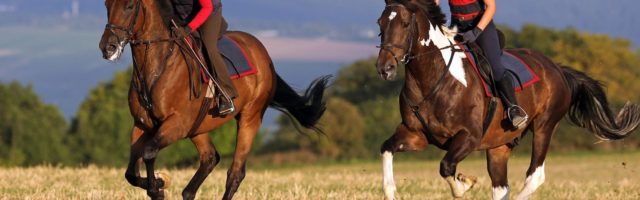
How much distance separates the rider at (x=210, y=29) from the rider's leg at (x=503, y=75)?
7.54ft

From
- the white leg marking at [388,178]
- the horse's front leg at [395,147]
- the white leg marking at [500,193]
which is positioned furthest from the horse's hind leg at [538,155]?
the white leg marking at [388,178]

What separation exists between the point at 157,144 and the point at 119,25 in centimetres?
110

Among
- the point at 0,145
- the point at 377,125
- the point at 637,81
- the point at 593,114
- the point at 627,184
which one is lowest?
the point at 637,81

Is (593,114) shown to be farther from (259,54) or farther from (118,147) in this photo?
(118,147)

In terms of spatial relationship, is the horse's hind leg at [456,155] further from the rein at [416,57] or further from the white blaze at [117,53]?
the white blaze at [117,53]

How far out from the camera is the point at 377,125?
80.0 metres

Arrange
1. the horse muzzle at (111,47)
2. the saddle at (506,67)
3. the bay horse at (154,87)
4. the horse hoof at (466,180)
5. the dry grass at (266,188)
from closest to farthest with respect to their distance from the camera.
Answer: the horse muzzle at (111,47)
the bay horse at (154,87)
the horse hoof at (466,180)
the saddle at (506,67)
the dry grass at (266,188)

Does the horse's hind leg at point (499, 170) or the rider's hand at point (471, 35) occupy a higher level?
the rider's hand at point (471, 35)

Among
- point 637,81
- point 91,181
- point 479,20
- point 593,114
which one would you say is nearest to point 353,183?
point 91,181

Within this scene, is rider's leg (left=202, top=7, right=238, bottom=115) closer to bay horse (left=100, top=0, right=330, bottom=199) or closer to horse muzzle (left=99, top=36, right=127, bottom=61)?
bay horse (left=100, top=0, right=330, bottom=199)

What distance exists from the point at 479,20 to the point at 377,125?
2715 inches

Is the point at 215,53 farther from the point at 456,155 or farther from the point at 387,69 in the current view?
the point at 456,155

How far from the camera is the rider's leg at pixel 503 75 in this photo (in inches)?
434

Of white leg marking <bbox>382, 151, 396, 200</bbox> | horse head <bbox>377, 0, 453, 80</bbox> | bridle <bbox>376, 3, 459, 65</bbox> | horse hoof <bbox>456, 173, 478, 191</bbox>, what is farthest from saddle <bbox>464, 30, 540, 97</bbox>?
→ white leg marking <bbox>382, 151, 396, 200</bbox>
